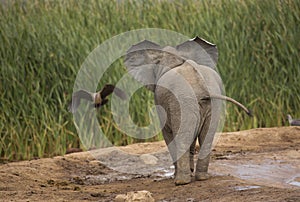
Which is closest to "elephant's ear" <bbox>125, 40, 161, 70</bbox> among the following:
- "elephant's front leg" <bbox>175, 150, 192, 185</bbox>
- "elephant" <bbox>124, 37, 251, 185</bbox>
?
"elephant" <bbox>124, 37, 251, 185</bbox>

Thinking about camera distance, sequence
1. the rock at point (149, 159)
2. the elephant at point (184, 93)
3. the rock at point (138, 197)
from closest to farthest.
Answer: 1. the rock at point (138, 197)
2. the elephant at point (184, 93)
3. the rock at point (149, 159)

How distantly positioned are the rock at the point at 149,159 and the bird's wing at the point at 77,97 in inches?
52.7

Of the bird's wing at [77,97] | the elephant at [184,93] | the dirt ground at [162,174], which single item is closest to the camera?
the dirt ground at [162,174]

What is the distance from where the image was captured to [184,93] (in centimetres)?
475

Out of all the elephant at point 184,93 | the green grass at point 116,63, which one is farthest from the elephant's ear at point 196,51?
the green grass at point 116,63

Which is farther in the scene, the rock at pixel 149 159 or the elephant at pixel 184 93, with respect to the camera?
the rock at pixel 149 159

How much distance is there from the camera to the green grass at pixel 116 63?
26.3 ft

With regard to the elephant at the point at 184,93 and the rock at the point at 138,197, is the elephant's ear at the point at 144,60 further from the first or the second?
the rock at the point at 138,197

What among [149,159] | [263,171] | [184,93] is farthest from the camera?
[149,159]

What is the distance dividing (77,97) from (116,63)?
764 millimetres

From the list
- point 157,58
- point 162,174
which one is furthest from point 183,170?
point 162,174

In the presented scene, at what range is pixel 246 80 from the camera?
28.3 feet

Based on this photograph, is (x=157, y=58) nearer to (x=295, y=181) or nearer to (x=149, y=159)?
(x=295, y=181)

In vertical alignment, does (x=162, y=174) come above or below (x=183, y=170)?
below
